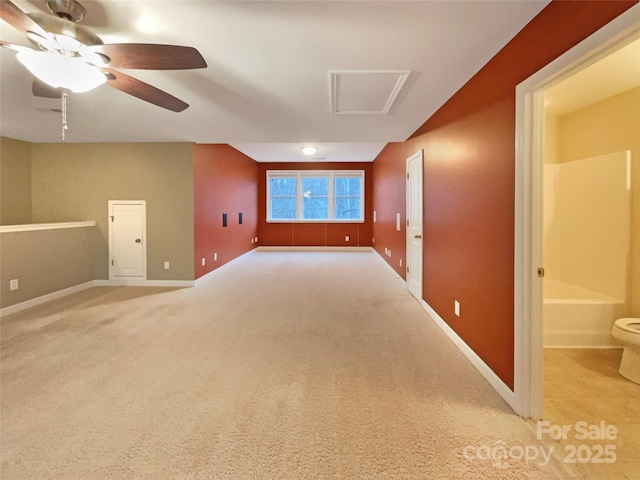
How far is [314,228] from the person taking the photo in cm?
946

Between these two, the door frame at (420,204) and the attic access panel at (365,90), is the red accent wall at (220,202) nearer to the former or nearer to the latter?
the attic access panel at (365,90)

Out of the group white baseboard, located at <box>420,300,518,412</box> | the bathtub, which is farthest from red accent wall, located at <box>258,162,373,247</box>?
the bathtub

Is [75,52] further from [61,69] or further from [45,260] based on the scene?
[45,260]

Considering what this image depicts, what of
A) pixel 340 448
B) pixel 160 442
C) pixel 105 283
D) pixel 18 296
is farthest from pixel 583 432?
pixel 105 283

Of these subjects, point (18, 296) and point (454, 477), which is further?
point (18, 296)

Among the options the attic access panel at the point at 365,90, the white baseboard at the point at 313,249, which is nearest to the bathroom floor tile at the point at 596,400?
the attic access panel at the point at 365,90

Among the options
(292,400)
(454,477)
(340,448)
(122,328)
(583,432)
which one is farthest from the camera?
(122,328)

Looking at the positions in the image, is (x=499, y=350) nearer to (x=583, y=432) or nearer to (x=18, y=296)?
(x=583, y=432)

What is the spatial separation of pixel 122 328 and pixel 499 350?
3495mm

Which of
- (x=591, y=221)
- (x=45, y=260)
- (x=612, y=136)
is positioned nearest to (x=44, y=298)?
(x=45, y=260)

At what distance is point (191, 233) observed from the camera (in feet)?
16.8

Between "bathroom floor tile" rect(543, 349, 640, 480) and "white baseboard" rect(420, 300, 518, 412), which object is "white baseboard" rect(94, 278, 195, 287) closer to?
"white baseboard" rect(420, 300, 518, 412)

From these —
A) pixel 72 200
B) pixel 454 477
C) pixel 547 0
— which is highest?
pixel 547 0

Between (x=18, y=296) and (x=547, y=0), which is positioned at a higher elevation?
(x=547, y=0)
